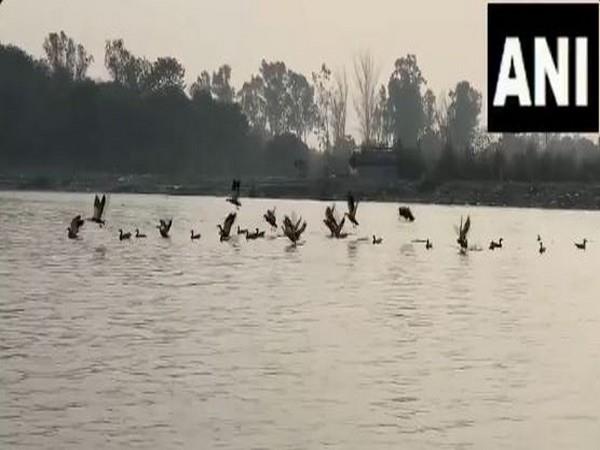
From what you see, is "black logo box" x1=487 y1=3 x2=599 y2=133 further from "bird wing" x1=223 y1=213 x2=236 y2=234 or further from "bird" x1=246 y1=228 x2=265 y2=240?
"bird" x1=246 y1=228 x2=265 y2=240

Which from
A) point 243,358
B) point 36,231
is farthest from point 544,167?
point 243,358

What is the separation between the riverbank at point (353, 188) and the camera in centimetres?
12462

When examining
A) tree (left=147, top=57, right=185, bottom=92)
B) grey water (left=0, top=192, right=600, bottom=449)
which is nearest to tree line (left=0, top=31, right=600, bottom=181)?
tree (left=147, top=57, right=185, bottom=92)

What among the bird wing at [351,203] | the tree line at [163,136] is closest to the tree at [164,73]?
the tree line at [163,136]

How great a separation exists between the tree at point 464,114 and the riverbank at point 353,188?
2632 centimetres

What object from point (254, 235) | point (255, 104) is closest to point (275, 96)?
point (255, 104)

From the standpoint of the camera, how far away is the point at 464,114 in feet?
527

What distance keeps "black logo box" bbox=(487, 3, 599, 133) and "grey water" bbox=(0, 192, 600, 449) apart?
5034 mm

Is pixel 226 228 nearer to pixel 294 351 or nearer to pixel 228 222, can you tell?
pixel 228 222

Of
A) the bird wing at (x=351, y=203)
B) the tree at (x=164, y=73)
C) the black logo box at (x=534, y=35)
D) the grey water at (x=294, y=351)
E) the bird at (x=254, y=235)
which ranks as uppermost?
the tree at (x=164, y=73)

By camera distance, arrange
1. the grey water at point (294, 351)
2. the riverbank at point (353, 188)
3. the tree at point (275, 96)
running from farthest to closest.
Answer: the tree at point (275, 96) < the riverbank at point (353, 188) < the grey water at point (294, 351)

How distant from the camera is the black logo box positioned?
92.4 ft

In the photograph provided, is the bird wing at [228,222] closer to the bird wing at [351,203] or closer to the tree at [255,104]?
the bird wing at [351,203]

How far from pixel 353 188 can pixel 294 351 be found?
107854mm
